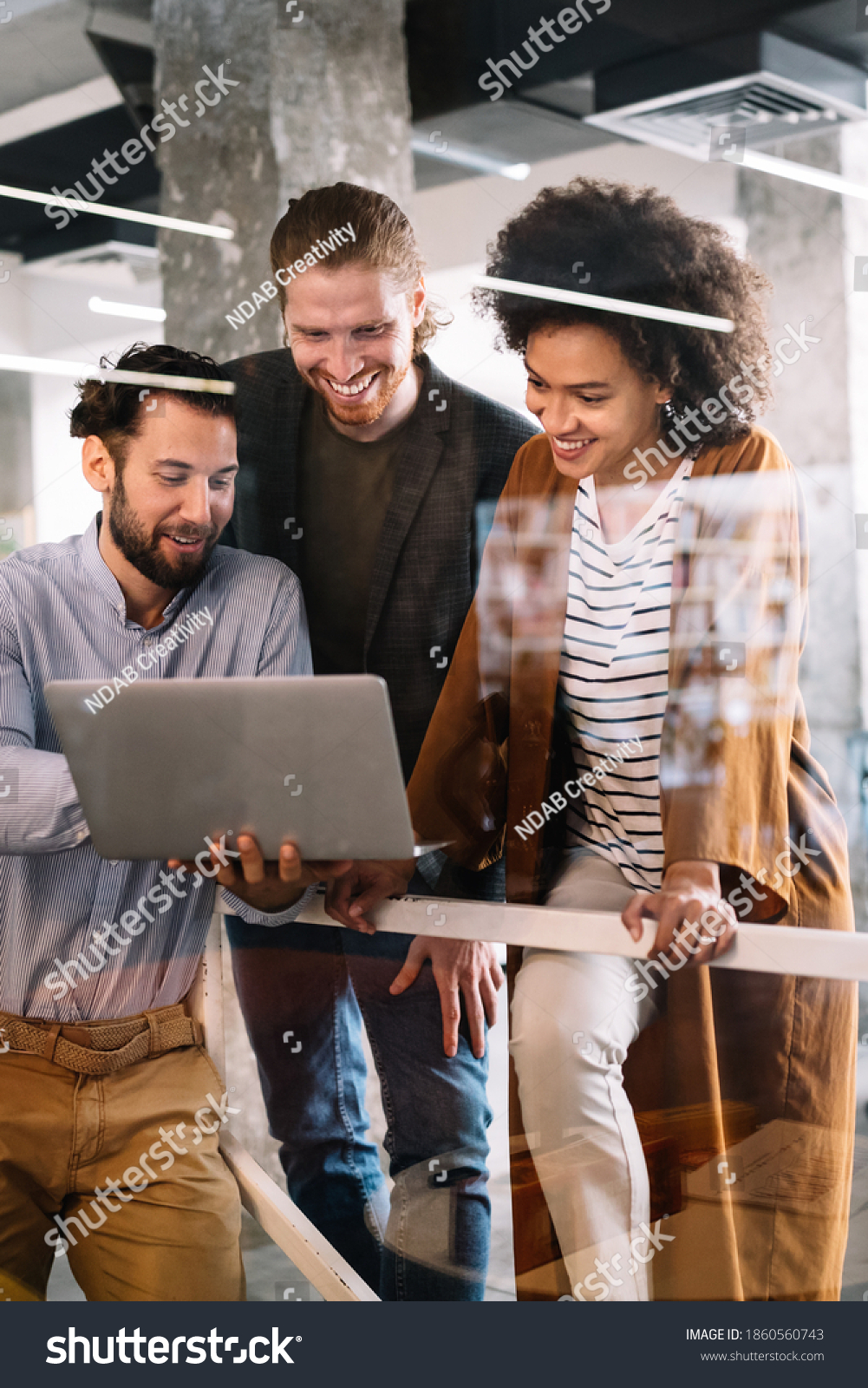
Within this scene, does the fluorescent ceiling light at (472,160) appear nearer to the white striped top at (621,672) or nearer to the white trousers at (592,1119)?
the white striped top at (621,672)

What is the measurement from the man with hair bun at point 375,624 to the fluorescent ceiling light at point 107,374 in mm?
38

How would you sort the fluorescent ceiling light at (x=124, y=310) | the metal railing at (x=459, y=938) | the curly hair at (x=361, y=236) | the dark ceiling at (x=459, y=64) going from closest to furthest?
the metal railing at (x=459, y=938) → the dark ceiling at (x=459, y=64) → the curly hair at (x=361, y=236) → the fluorescent ceiling light at (x=124, y=310)

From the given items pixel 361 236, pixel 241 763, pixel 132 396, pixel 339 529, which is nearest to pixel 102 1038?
pixel 241 763

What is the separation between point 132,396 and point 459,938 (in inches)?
37.8

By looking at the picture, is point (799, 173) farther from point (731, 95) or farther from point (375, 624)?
point (375, 624)

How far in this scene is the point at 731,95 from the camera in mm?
1687

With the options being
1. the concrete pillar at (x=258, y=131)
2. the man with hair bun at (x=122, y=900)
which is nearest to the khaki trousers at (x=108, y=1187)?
the man with hair bun at (x=122, y=900)

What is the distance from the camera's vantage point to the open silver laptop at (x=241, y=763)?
4.94ft

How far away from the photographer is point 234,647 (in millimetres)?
1828

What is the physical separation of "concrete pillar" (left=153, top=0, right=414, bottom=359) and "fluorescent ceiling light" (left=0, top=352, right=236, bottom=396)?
0.21ft

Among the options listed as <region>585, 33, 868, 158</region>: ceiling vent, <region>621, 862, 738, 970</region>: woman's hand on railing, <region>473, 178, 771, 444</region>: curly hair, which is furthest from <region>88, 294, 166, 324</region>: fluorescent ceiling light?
<region>621, 862, 738, 970</region>: woman's hand on railing

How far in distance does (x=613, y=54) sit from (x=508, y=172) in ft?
0.74

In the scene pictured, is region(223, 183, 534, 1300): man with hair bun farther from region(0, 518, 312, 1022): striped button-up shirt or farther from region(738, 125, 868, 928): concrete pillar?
region(738, 125, 868, 928): concrete pillar

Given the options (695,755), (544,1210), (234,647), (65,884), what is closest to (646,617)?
(695,755)
